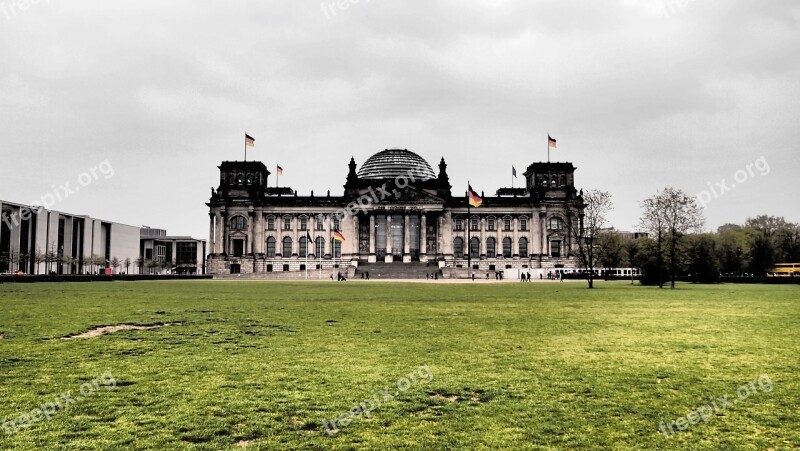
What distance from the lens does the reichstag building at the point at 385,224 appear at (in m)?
117

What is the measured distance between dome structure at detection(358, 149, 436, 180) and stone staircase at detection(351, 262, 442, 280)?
22.1 meters

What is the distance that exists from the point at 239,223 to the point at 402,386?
114035 mm

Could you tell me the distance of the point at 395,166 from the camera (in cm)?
12469

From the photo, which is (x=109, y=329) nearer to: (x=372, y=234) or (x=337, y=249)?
(x=372, y=234)

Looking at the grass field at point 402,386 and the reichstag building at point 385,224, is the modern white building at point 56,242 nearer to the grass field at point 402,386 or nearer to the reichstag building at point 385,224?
the reichstag building at point 385,224

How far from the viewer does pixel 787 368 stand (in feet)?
36.7

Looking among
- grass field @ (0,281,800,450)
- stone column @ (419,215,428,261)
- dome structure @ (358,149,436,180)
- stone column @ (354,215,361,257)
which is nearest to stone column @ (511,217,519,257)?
stone column @ (419,215,428,261)

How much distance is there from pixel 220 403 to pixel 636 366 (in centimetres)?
759

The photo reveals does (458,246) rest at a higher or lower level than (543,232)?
lower

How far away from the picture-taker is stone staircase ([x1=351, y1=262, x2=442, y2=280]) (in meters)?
97.8

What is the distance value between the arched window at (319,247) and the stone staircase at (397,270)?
1217 centimetres

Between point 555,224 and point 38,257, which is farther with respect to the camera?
point 555,224

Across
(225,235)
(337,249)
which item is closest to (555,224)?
(337,249)

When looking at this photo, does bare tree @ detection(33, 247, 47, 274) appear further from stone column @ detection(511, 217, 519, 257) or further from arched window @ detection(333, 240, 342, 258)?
stone column @ detection(511, 217, 519, 257)
